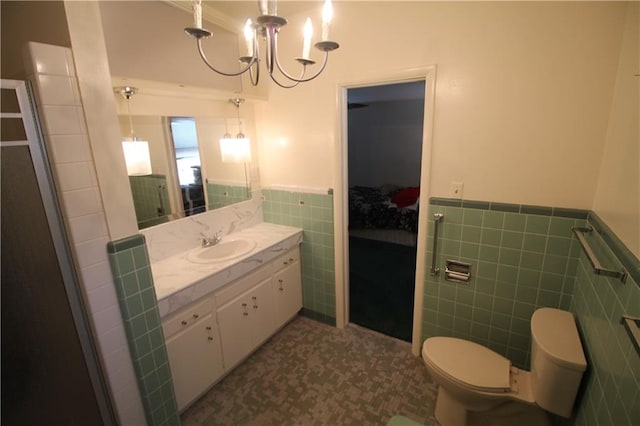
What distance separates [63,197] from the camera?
1.12 meters

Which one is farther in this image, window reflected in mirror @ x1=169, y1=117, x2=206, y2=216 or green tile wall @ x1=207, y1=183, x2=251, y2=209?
green tile wall @ x1=207, y1=183, x2=251, y2=209

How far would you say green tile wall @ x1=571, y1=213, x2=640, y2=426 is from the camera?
0.89 metres

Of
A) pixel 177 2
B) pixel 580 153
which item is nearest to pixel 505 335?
pixel 580 153

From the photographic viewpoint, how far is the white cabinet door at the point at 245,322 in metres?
1.93

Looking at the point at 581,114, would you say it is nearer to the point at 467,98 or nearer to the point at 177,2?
the point at 467,98

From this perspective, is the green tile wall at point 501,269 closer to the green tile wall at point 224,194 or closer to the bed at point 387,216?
the green tile wall at point 224,194

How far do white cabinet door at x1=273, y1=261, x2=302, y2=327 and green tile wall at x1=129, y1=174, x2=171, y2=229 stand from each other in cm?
94

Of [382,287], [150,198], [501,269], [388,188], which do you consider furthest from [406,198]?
[150,198]

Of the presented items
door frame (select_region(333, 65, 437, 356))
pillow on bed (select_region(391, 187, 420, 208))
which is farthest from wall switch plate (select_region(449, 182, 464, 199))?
pillow on bed (select_region(391, 187, 420, 208))

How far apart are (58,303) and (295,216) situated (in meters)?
1.64

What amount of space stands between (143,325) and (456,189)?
6.14 ft

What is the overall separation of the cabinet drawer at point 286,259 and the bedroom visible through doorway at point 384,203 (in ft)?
2.55

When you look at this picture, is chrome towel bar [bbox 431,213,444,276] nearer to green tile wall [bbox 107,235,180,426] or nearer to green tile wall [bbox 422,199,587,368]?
green tile wall [bbox 422,199,587,368]

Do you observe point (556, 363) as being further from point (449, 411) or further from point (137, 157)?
point (137, 157)
